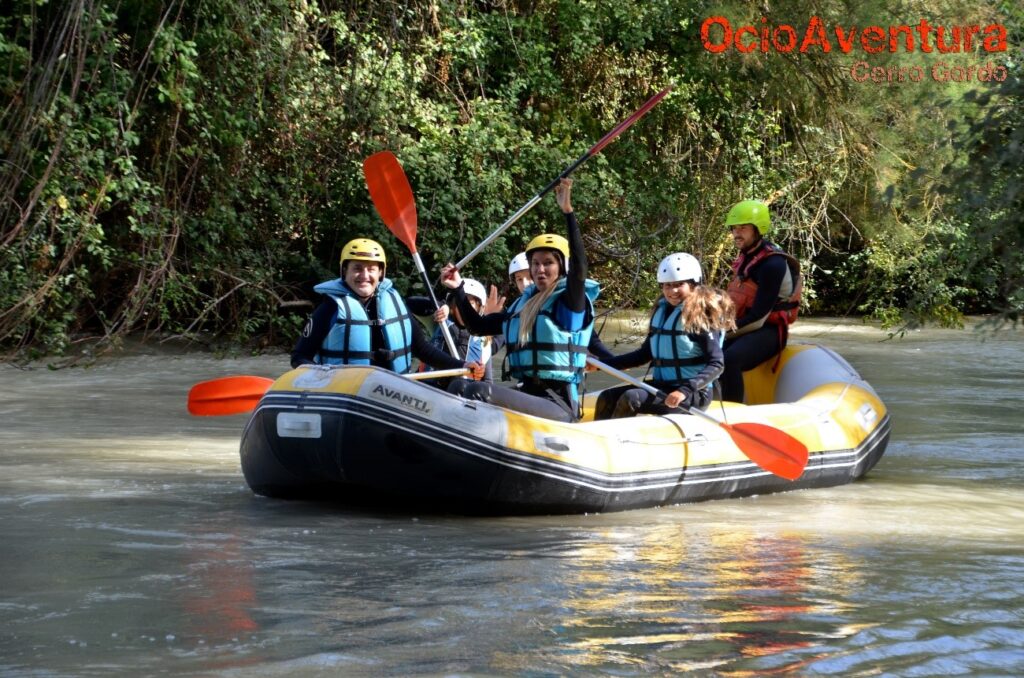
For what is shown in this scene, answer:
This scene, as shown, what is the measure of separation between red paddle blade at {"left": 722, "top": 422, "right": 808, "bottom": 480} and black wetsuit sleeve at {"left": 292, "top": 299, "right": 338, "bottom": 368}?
1.54m

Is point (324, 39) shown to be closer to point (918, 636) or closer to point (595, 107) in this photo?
point (595, 107)

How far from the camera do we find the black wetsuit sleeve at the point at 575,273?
17.9ft

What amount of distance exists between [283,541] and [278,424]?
58 cm

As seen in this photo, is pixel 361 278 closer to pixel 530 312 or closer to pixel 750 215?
pixel 530 312

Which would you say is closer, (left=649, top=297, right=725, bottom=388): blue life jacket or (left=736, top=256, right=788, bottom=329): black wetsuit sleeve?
(left=649, top=297, right=725, bottom=388): blue life jacket

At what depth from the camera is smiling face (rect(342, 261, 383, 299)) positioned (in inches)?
227

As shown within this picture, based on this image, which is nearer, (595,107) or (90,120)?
(90,120)

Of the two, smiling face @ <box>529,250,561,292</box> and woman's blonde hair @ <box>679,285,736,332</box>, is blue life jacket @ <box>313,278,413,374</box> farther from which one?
woman's blonde hair @ <box>679,285,736,332</box>

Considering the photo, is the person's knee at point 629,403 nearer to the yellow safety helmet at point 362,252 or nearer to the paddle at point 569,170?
the paddle at point 569,170

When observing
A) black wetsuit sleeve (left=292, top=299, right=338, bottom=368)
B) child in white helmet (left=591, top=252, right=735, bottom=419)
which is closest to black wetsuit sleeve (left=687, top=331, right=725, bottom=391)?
child in white helmet (left=591, top=252, right=735, bottom=419)

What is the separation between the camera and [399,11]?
11.7 m

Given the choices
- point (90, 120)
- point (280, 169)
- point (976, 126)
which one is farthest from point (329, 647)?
point (280, 169)

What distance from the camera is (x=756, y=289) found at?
22.2 feet

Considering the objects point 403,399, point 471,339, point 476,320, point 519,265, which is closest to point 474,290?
point 471,339
